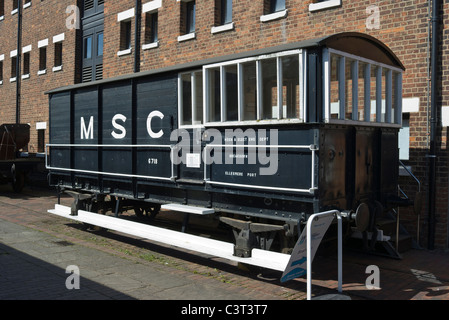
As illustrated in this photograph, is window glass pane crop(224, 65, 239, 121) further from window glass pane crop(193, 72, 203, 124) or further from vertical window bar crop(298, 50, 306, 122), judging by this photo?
vertical window bar crop(298, 50, 306, 122)

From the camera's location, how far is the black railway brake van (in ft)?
20.4

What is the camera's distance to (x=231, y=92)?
7047 millimetres

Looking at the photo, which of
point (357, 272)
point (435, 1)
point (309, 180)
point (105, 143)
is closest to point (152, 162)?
point (105, 143)

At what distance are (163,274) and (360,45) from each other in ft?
15.0

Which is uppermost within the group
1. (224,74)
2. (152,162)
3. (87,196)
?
(224,74)

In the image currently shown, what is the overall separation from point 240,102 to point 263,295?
2.80 metres

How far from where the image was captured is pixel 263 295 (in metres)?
5.96

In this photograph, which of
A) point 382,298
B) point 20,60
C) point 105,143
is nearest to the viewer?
point 382,298

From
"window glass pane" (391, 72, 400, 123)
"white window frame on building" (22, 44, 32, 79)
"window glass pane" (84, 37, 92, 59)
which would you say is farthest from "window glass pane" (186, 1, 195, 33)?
"white window frame on building" (22, 44, 32, 79)

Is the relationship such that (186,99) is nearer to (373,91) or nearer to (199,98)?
(199,98)

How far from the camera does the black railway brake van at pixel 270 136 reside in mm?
6207

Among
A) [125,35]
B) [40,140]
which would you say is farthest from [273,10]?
[40,140]

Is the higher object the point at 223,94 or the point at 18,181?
the point at 223,94

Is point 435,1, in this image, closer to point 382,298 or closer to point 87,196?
point 382,298
